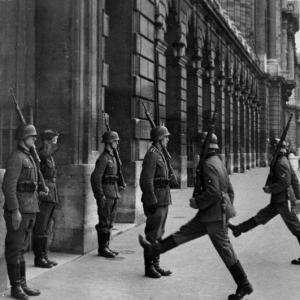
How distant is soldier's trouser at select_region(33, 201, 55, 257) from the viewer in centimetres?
723

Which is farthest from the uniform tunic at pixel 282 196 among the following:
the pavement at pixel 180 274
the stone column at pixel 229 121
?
the stone column at pixel 229 121

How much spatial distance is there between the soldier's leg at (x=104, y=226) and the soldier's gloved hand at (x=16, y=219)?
237cm

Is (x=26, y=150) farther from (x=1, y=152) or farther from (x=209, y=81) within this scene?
(x=209, y=81)

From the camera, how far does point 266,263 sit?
7.45 m

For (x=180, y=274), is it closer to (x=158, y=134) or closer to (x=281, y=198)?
(x=158, y=134)

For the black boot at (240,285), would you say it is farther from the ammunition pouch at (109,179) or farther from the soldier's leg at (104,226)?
the ammunition pouch at (109,179)

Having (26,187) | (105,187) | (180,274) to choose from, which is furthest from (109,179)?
(26,187)

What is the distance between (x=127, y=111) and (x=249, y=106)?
29.3 meters

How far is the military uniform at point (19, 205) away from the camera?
18.6 ft

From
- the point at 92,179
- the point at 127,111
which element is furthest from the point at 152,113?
the point at 92,179

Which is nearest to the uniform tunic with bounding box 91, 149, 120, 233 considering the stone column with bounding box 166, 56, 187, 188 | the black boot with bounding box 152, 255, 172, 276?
the black boot with bounding box 152, 255, 172, 276

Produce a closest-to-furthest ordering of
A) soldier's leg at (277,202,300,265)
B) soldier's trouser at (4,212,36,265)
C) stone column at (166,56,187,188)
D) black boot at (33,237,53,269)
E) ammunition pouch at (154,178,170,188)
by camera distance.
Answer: soldier's trouser at (4,212,36,265)
ammunition pouch at (154,178,170,188)
black boot at (33,237,53,269)
soldier's leg at (277,202,300,265)
stone column at (166,56,187,188)

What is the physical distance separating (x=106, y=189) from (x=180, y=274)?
1.88 meters

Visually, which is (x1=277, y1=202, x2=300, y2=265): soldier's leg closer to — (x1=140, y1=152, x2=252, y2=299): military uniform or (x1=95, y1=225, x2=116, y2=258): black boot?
(x1=140, y1=152, x2=252, y2=299): military uniform
